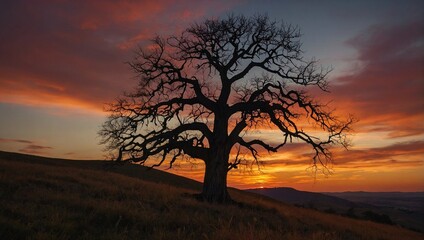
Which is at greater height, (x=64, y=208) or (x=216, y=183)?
(x=216, y=183)

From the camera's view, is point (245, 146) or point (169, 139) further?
point (245, 146)

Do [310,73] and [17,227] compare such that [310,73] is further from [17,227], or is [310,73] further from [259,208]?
[17,227]

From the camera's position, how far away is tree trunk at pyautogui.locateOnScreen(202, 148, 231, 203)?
881 inches

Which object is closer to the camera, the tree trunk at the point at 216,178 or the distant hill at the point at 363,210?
the tree trunk at the point at 216,178

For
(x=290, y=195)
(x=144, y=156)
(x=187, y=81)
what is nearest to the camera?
(x=144, y=156)

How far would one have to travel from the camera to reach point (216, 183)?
74.0 feet

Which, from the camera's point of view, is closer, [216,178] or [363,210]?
[216,178]

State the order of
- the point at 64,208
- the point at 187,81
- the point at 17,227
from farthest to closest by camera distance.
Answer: the point at 187,81
the point at 64,208
the point at 17,227

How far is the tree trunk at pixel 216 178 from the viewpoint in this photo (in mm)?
22375

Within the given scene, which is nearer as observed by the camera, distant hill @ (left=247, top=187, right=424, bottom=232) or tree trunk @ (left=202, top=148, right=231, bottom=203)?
tree trunk @ (left=202, top=148, right=231, bottom=203)

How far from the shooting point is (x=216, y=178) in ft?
74.1

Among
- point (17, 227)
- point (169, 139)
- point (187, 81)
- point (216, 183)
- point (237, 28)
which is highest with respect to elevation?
point (237, 28)

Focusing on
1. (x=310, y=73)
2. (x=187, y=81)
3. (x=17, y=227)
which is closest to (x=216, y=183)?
(x=187, y=81)

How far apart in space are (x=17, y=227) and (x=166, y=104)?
1619 centimetres
